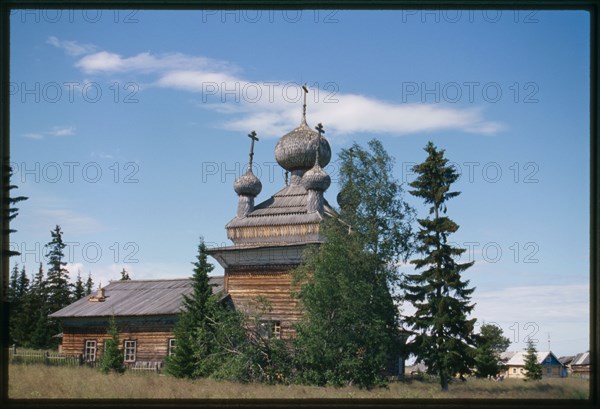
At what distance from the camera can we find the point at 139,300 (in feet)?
111

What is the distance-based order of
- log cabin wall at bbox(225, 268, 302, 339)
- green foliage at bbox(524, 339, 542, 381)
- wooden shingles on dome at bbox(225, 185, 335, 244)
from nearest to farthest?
Result: green foliage at bbox(524, 339, 542, 381), log cabin wall at bbox(225, 268, 302, 339), wooden shingles on dome at bbox(225, 185, 335, 244)

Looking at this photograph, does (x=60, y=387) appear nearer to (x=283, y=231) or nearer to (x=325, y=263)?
(x=325, y=263)

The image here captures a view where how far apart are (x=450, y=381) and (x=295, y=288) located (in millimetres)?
6470

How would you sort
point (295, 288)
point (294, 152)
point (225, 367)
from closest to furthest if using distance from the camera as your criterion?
1. point (225, 367)
2. point (295, 288)
3. point (294, 152)

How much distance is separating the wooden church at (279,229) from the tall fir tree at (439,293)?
4491 mm

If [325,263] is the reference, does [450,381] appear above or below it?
below

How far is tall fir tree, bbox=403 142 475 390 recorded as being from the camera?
2416cm

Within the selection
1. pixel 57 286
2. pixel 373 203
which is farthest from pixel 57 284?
pixel 373 203

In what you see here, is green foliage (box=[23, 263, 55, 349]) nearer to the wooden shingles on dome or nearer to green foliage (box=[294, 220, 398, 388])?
the wooden shingles on dome

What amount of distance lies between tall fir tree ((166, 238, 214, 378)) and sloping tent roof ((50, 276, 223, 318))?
292 cm

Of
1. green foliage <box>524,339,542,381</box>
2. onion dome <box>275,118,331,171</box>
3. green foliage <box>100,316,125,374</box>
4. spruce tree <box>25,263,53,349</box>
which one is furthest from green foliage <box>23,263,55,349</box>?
green foliage <box>524,339,542,381</box>

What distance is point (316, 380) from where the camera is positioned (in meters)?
22.4

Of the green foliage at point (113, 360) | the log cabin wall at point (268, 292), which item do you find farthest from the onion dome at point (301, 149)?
the green foliage at point (113, 360)
